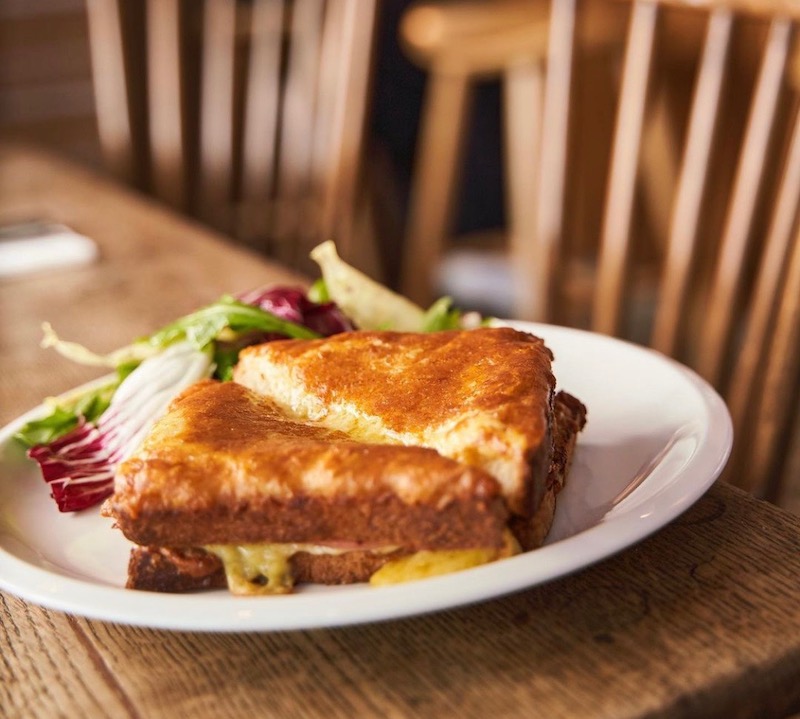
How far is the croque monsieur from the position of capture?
679mm

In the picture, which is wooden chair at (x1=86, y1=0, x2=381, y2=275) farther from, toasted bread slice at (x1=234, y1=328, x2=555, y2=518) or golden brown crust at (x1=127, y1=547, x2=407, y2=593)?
golden brown crust at (x1=127, y1=547, x2=407, y2=593)

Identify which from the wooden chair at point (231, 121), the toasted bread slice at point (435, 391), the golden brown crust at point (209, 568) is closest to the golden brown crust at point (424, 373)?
the toasted bread slice at point (435, 391)

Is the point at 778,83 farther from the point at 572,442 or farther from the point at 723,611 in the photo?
the point at 723,611

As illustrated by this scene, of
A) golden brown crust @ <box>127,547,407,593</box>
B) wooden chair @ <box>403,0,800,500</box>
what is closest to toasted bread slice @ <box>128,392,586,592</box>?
golden brown crust @ <box>127,547,407,593</box>

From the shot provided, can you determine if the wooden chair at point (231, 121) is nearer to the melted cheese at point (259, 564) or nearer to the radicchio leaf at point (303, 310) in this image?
the radicchio leaf at point (303, 310)

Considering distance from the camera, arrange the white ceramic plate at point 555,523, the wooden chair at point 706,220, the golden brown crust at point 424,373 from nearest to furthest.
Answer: the white ceramic plate at point 555,523
the golden brown crust at point 424,373
the wooden chair at point 706,220

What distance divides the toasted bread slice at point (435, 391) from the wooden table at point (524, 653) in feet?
0.33

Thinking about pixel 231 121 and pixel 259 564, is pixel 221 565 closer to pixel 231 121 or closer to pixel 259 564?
pixel 259 564

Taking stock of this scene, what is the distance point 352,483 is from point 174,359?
1.52 ft

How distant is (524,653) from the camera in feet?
2.26

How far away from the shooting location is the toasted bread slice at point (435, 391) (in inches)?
27.1

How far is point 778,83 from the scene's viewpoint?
4.76 feet

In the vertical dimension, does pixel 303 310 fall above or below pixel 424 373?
below

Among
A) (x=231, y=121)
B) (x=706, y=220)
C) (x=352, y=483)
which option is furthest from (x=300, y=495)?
(x=231, y=121)
